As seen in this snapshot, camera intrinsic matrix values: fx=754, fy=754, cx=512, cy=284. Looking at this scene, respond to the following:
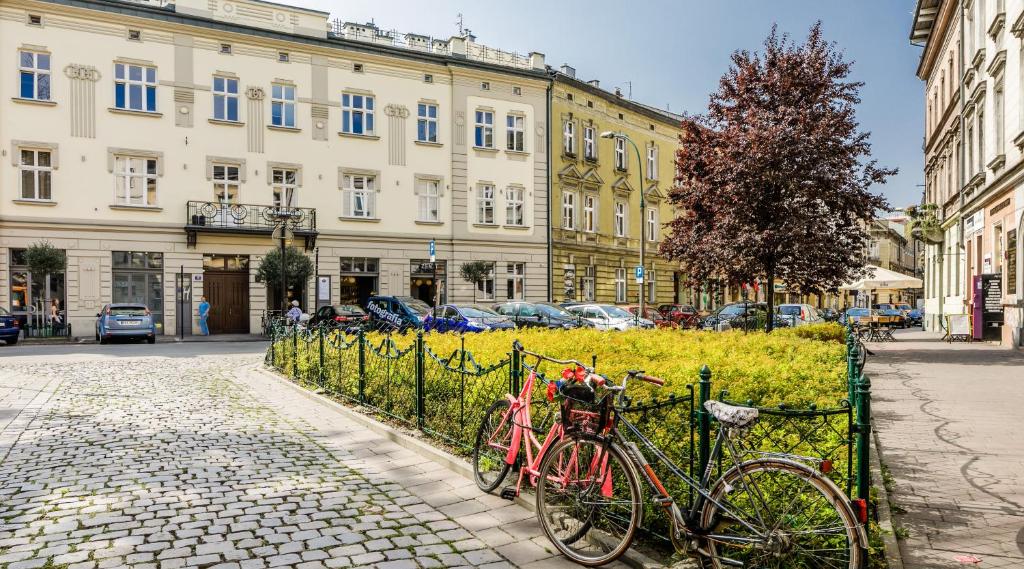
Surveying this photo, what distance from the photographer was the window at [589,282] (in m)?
40.1

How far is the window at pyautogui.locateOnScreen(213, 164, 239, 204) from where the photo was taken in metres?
30.0

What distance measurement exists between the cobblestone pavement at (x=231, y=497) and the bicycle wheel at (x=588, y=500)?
0.19 meters

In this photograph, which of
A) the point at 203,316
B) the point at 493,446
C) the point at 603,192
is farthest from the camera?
the point at 603,192

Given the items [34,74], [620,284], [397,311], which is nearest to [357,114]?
[397,311]

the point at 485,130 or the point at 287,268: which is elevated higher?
the point at 485,130

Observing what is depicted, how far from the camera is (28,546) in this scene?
482 cm

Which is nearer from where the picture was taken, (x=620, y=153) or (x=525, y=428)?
(x=525, y=428)

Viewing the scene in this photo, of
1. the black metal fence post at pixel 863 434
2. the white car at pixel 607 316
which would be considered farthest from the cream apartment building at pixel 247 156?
the black metal fence post at pixel 863 434

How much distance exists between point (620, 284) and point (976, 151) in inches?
822

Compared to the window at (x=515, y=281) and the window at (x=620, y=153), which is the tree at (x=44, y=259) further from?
the window at (x=620, y=153)

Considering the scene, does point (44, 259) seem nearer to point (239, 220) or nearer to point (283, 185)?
point (239, 220)

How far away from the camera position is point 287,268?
94.3 feet

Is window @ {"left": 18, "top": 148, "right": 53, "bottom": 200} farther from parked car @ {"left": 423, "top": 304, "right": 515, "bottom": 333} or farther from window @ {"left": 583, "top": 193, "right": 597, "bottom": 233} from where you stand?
window @ {"left": 583, "top": 193, "right": 597, "bottom": 233}

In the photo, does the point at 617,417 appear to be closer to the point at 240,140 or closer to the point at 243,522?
the point at 243,522
